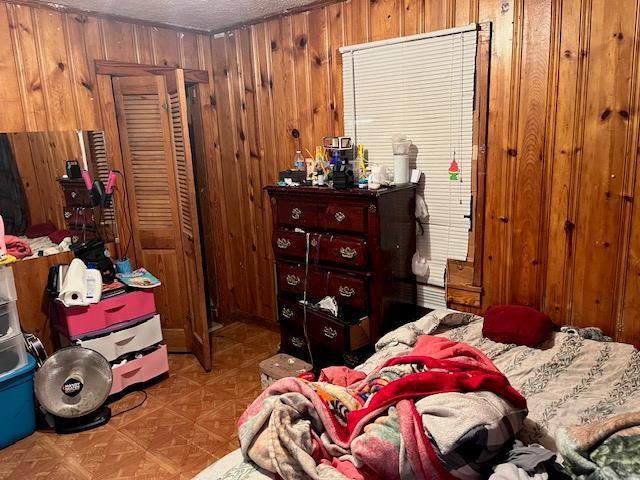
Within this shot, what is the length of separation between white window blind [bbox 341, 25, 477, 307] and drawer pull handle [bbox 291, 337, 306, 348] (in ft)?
2.61

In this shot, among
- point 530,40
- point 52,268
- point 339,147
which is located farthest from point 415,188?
point 52,268

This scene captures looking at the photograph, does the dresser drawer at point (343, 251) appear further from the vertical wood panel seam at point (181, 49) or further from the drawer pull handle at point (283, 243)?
the vertical wood panel seam at point (181, 49)

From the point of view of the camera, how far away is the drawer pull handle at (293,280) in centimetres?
304

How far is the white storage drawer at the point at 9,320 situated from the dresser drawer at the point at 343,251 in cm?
174

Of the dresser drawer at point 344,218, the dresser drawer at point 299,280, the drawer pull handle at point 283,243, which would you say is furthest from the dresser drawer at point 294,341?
the dresser drawer at point 344,218

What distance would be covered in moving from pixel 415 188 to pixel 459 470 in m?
1.87

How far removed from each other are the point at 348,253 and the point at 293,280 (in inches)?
19.7

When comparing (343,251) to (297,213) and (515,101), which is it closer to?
(297,213)

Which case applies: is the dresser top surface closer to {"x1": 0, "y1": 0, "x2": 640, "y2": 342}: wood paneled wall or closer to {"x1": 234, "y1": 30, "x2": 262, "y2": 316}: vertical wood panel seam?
{"x1": 0, "y1": 0, "x2": 640, "y2": 342}: wood paneled wall

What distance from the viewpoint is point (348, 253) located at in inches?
108

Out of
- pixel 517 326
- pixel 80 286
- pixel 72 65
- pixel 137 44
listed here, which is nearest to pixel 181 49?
pixel 137 44

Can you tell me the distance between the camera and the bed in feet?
5.41

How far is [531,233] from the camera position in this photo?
256cm

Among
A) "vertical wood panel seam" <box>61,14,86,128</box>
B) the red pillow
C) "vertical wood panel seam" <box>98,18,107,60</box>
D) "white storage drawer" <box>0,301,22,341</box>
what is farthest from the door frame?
the red pillow
